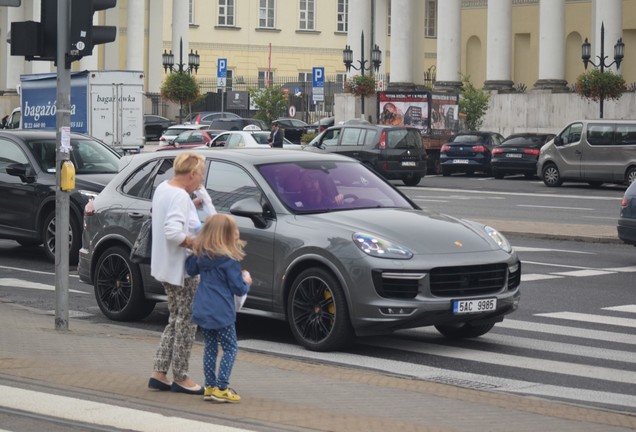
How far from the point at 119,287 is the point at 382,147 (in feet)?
93.4

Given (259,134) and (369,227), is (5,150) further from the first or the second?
(259,134)

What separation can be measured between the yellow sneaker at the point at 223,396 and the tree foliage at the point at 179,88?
2620 inches

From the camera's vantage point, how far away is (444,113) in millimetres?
54656

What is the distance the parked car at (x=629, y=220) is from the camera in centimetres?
2012

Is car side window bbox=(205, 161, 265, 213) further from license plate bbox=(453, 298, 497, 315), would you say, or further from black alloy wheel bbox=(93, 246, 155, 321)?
license plate bbox=(453, 298, 497, 315)

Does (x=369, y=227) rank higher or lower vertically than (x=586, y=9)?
lower

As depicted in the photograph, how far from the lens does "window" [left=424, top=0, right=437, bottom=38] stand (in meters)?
94.7

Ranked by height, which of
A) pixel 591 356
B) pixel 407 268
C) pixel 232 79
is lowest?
pixel 591 356

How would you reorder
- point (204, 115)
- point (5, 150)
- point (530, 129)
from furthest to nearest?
1. point (204, 115)
2. point (530, 129)
3. point (5, 150)

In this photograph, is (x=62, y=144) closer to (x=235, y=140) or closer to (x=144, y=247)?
(x=144, y=247)

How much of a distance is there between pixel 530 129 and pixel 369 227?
48187mm

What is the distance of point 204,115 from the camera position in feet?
248

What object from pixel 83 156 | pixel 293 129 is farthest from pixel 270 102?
pixel 83 156

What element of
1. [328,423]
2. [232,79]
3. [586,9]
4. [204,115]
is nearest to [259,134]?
[204,115]
